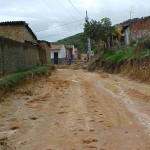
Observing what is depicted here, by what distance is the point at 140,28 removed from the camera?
39.8 m

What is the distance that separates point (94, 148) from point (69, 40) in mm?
94244

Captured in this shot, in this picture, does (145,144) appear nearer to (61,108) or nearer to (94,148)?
(94,148)

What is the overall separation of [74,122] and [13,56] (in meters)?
12.0

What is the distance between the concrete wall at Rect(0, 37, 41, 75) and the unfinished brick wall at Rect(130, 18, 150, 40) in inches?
571

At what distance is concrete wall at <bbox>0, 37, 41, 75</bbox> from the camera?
1917 centimetres

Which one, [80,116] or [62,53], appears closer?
[80,116]

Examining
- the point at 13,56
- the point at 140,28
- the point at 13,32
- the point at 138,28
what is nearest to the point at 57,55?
the point at 138,28

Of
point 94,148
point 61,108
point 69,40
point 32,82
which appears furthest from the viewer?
point 69,40

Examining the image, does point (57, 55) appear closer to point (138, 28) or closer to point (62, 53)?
point (62, 53)

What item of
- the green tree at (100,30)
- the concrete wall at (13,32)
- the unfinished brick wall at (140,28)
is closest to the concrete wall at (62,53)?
the green tree at (100,30)

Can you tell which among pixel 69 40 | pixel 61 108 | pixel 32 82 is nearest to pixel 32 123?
pixel 61 108

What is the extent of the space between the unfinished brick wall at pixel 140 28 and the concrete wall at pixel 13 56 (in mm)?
14511

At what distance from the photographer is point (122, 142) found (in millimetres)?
8195

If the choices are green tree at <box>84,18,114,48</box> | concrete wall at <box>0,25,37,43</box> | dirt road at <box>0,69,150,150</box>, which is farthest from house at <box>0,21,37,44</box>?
green tree at <box>84,18,114,48</box>
